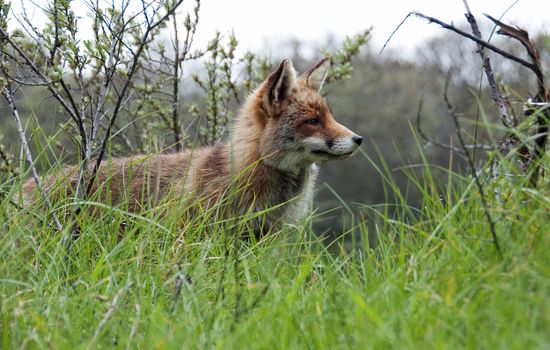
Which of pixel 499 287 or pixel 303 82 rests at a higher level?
pixel 303 82

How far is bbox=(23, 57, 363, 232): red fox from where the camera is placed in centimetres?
606

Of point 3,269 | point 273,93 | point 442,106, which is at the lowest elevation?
point 442,106

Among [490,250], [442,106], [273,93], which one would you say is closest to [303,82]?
[273,93]

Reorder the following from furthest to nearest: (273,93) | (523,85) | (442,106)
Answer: (442,106) → (523,85) → (273,93)

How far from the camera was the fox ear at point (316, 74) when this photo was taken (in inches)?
266

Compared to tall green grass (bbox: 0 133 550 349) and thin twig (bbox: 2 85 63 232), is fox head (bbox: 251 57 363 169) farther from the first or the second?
tall green grass (bbox: 0 133 550 349)

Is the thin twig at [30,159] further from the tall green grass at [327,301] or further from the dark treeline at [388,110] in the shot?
the dark treeline at [388,110]

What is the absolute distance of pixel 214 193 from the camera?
5.85 m

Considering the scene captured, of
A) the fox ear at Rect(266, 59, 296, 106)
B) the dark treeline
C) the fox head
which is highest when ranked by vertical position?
the fox ear at Rect(266, 59, 296, 106)

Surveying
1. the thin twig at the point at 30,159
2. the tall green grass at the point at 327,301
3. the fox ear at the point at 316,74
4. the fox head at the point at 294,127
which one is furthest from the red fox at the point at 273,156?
the tall green grass at the point at 327,301

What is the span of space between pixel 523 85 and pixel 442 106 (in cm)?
904

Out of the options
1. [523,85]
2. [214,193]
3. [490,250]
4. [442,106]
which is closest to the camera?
[490,250]

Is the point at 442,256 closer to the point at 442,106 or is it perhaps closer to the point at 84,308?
the point at 84,308

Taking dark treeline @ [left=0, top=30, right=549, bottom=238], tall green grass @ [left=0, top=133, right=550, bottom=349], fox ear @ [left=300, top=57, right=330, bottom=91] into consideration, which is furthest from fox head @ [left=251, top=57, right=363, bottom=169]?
dark treeline @ [left=0, top=30, right=549, bottom=238]
